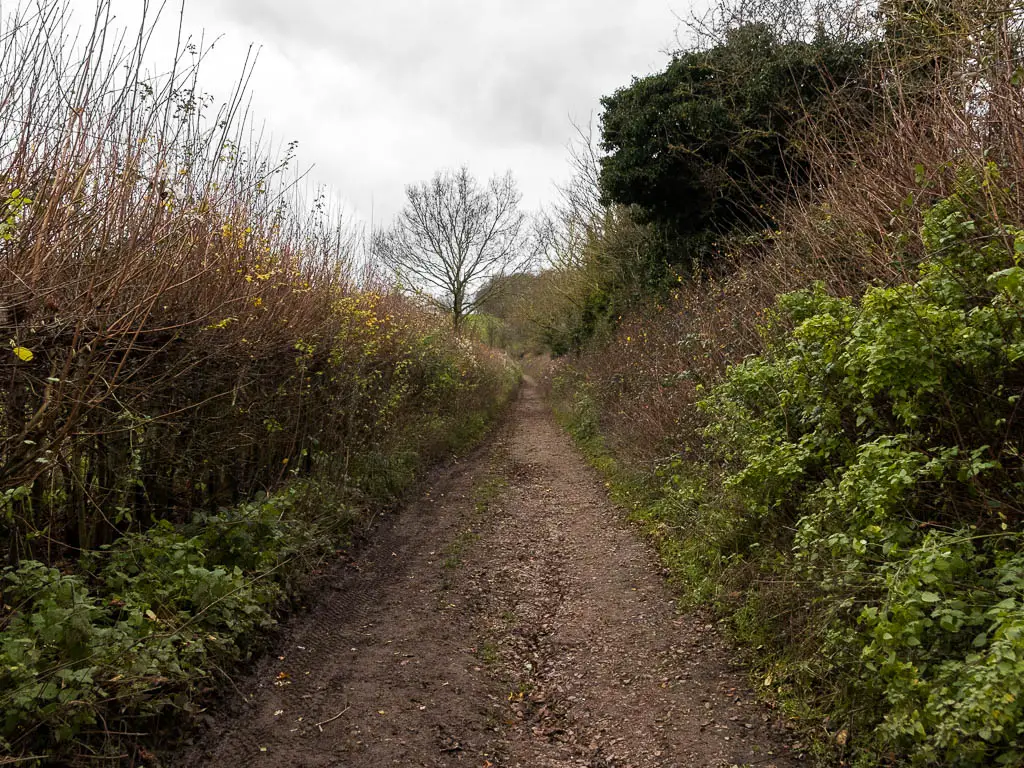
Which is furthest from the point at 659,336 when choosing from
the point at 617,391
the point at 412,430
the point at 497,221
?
the point at 497,221

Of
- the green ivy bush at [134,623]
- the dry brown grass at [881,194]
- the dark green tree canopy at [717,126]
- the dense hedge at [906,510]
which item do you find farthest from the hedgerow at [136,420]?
the dark green tree canopy at [717,126]

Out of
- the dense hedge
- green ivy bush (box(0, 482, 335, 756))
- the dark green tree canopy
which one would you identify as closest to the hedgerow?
green ivy bush (box(0, 482, 335, 756))

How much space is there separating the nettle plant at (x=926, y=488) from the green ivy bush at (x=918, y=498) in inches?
0.4

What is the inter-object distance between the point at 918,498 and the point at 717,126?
32.7 feet

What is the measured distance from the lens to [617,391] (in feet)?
43.1

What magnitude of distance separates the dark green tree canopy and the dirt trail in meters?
6.87

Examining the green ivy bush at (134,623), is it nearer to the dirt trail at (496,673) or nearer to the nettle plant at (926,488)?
the dirt trail at (496,673)

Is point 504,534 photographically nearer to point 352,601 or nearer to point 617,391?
point 352,601

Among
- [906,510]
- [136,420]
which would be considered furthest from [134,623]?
[906,510]

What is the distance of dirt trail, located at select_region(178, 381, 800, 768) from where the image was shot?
3561 mm

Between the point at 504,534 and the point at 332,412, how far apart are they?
9.01 ft

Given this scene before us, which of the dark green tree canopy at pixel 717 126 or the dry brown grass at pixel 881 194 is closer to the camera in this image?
the dry brown grass at pixel 881 194

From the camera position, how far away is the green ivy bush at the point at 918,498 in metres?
2.69

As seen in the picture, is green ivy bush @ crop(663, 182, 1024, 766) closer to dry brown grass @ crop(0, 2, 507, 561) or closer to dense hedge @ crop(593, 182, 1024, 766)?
dense hedge @ crop(593, 182, 1024, 766)
